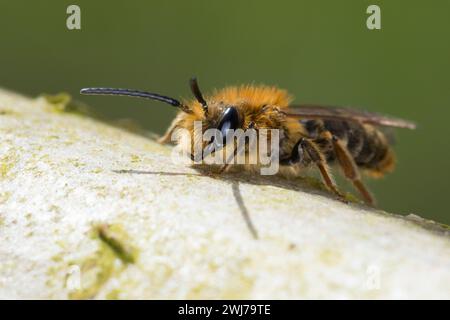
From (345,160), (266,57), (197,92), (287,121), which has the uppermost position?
(266,57)

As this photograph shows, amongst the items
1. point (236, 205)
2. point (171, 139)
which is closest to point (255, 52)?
point (171, 139)

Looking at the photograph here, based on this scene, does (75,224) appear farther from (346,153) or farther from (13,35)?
(13,35)

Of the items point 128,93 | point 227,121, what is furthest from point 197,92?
point 128,93

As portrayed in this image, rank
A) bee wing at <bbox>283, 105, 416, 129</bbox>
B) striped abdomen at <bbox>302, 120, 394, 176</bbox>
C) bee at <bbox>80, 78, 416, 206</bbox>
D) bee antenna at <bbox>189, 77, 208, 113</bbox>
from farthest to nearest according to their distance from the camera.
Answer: striped abdomen at <bbox>302, 120, 394, 176</bbox> < bee wing at <bbox>283, 105, 416, 129</bbox> < bee at <bbox>80, 78, 416, 206</bbox> < bee antenna at <bbox>189, 77, 208, 113</bbox>

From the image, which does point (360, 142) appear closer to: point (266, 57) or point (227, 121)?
point (227, 121)

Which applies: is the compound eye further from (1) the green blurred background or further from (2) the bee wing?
(1) the green blurred background

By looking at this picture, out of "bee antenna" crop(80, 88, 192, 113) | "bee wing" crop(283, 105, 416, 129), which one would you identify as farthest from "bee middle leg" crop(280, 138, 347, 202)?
"bee antenna" crop(80, 88, 192, 113)
